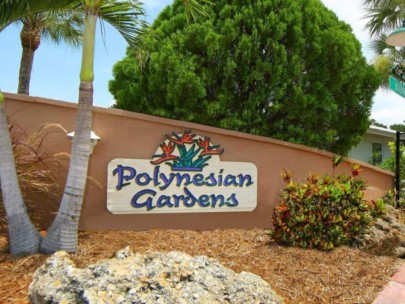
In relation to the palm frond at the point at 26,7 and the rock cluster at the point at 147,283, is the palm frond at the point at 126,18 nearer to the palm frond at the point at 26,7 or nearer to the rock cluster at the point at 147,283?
the palm frond at the point at 26,7

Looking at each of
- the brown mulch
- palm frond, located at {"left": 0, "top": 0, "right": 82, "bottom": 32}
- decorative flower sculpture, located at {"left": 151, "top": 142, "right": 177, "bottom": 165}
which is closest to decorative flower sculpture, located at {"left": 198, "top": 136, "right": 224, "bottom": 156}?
decorative flower sculpture, located at {"left": 151, "top": 142, "right": 177, "bottom": 165}

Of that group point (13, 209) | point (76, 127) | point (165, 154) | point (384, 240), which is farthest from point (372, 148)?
point (13, 209)

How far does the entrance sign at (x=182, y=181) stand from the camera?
21.4ft

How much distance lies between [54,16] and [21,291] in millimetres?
3850

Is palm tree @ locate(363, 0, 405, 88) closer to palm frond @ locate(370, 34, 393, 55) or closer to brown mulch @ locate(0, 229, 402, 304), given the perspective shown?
palm frond @ locate(370, 34, 393, 55)

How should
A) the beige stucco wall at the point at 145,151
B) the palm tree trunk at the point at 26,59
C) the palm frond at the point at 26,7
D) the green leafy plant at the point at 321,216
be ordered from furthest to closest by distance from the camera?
the palm tree trunk at the point at 26,59 → the beige stucco wall at the point at 145,151 → the green leafy plant at the point at 321,216 → the palm frond at the point at 26,7

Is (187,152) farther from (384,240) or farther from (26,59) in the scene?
(26,59)

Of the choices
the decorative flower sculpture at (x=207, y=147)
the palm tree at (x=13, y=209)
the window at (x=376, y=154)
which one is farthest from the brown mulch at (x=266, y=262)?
the window at (x=376, y=154)

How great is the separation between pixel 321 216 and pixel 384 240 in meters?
1.02

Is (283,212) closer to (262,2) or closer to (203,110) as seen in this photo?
(203,110)

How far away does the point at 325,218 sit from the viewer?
19.0ft

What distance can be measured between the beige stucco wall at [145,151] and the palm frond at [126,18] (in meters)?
1.29

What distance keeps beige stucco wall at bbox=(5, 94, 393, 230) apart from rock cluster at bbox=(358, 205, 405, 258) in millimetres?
2079

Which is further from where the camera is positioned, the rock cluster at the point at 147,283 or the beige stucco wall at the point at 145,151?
the beige stucco wall at the point at 145,151
